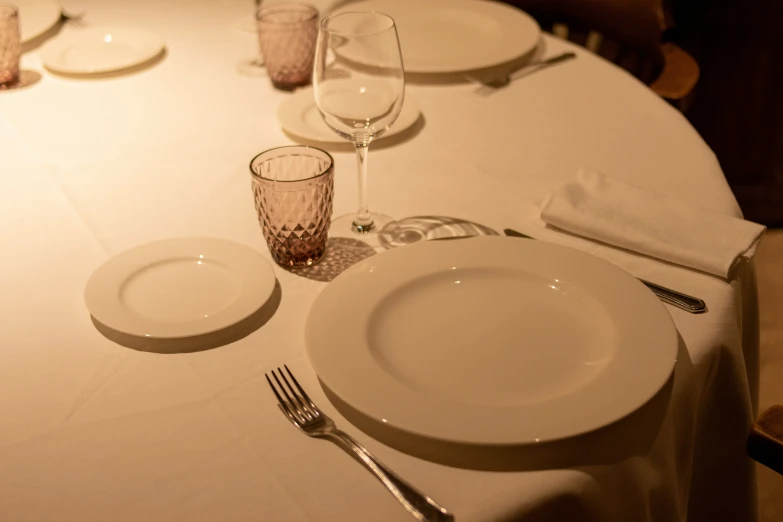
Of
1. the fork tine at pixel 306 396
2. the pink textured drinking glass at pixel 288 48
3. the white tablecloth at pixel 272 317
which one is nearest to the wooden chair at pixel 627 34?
the white tablecloth at pixel 272 317

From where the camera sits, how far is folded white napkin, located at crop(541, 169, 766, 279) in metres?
0.93

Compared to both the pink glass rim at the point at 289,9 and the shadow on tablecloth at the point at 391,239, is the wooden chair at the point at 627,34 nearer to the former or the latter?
the pink glass rim at the point at 289,9

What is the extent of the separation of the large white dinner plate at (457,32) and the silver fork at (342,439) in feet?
2.68

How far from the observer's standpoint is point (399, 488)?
647 mm

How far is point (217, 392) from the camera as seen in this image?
770 millimetres

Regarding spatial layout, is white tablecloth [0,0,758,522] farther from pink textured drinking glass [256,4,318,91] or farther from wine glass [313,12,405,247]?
wine glass [313,12,405,247]

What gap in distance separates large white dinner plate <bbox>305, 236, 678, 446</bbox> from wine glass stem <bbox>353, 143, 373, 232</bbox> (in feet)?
0.38

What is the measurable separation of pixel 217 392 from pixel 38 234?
447mm

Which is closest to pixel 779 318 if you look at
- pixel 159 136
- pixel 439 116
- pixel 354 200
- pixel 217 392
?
pixel 439 116

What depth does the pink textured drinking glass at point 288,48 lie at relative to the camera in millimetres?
1382

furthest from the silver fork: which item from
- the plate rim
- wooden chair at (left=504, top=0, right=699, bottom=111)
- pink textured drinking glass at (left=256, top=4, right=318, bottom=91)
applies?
wooden chair at (left=504, top=0, right=699, bottom=111)

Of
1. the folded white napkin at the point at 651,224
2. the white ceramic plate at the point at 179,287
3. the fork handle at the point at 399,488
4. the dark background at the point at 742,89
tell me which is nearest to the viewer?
the fork handle at the point at 399,488

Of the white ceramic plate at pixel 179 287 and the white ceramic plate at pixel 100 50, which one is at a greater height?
the white ceramic plate at pixel 179 287

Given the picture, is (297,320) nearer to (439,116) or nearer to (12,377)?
(12,377)
